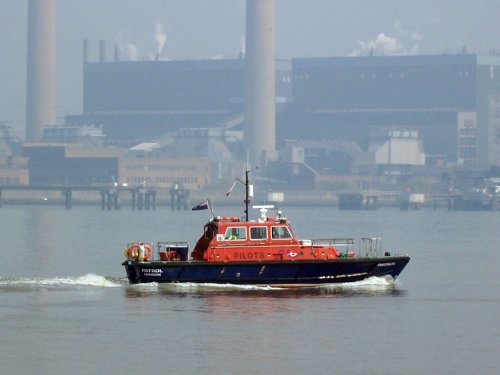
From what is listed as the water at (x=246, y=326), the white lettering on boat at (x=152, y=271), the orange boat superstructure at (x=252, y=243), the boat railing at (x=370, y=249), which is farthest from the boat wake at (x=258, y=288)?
the boat railing at (x=370, y=249)

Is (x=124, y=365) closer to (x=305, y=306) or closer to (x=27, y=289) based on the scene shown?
(x=305, y=306)

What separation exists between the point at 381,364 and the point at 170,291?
16.5 m

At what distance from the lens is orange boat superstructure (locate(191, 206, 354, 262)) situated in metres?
63.6

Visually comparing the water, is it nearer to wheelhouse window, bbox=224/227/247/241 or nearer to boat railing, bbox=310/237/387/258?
boat railing, bbox=310/237/387/258

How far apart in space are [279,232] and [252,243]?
111 cm

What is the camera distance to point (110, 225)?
498 feet

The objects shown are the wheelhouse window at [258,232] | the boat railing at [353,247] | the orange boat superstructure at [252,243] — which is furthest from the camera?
the boat railing at [353,247]

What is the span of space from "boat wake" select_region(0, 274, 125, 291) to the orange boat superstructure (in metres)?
4.97

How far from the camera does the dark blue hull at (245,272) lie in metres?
63.3

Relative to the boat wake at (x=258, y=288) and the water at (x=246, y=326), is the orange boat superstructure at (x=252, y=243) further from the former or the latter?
the water at (x=246, y=326)

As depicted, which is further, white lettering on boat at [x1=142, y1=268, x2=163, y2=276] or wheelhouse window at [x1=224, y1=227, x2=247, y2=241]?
wheelhouse window at [x1=224, y1=227, x2=247, y2=241]

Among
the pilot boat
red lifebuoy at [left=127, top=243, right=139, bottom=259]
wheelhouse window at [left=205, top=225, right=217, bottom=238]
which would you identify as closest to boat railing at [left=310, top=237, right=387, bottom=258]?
the pilot boat

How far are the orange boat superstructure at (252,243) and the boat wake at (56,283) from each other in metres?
4.97

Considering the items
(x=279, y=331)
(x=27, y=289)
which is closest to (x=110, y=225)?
(x=27, y=289)
